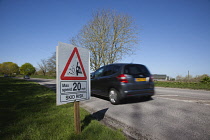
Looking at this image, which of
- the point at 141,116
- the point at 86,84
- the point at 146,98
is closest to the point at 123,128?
the point at 141,116

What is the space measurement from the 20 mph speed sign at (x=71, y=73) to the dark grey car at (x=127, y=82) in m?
2.39

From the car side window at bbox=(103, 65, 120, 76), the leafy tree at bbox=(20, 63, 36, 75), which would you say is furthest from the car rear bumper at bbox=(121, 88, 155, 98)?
the leafy tree at bbox=(20, 63, 36, 75)

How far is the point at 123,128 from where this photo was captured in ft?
9.20

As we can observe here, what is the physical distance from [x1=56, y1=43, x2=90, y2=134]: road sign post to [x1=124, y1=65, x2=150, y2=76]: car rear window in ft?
8.53

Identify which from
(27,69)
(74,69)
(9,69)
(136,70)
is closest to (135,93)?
(136,70)

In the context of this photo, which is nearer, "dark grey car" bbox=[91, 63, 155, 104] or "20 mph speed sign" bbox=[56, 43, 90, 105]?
"20 mph speed sign" bbox=[56, 43, 90, 105]

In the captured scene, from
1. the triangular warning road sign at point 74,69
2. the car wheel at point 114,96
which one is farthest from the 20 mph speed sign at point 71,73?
the car wheel at point 114,96

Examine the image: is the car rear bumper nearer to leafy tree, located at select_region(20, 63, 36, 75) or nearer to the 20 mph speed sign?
the 20 mph speed sign

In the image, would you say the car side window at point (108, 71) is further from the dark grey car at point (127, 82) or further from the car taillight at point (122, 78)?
the car taillight at point (122, 78)

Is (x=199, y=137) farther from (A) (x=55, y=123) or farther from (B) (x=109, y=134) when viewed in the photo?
(A) (x=55, y=123)

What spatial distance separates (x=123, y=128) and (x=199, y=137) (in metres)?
1.46

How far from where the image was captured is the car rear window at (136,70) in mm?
4941

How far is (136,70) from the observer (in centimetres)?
508

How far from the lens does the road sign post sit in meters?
2.17
